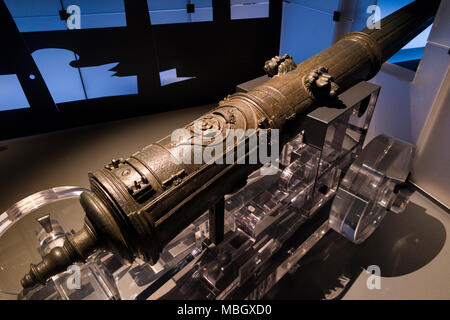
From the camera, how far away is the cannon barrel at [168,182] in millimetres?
2039

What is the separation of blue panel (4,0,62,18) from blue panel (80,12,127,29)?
0.37 metres

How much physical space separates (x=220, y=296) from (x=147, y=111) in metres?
4.06

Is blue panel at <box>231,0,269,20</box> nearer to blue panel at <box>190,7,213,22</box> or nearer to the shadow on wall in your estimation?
blue panel at <box>190,7,213,22</box>

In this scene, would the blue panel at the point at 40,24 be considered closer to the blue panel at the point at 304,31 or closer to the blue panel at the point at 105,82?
the blue panel at the point at 105,82

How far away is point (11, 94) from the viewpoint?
5.04m

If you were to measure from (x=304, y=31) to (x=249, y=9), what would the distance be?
109 cm

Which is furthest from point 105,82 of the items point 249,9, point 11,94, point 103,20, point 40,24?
point 249,9

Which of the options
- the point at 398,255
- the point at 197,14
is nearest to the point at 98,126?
the point at 197,14

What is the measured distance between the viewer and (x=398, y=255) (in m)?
3.72

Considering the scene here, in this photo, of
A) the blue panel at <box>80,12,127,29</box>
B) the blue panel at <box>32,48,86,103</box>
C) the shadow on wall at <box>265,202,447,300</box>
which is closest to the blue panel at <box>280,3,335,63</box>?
the blue panel at <box>80,12,127,29</box>

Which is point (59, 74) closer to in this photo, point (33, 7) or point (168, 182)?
point (33, 7)

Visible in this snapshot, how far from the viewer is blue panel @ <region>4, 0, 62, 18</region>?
453cm

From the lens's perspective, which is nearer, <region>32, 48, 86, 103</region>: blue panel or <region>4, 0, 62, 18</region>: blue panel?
<region>4, 0, 62, 18</region>: blue panel

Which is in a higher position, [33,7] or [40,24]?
[33,7]
